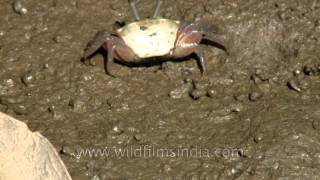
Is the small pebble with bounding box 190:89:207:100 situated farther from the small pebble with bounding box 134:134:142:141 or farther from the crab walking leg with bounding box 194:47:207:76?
the small pebble with bounding box 134:134:142:141

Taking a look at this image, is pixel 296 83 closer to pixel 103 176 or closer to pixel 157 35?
pixel 157 35

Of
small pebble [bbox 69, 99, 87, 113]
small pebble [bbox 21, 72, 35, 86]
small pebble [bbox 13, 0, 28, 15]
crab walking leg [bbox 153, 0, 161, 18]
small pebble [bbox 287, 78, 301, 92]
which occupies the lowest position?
small pebble [bbox 69, 99, 87, 113]

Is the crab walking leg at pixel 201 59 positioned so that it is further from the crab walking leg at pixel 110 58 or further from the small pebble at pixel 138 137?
the small pebble at pixel 138 137

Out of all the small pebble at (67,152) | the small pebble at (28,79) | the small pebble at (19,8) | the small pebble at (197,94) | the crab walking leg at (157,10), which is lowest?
the small pebble at (67,152)

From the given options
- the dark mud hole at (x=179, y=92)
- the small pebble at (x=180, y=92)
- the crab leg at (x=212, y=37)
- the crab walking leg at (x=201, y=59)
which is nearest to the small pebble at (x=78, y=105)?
the dark mud hole at (x=179, y=92)

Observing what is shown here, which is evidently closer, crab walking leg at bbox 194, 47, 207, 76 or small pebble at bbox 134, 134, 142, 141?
small pebble at bbox 134, 134, 142, 141

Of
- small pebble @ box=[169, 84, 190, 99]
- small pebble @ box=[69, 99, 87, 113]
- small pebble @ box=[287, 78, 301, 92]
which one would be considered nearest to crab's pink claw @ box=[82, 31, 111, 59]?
small pebble @ box=[69, 99, 87, 113]

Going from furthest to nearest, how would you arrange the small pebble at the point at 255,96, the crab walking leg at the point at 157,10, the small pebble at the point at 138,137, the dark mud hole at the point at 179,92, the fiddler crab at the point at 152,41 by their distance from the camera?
the crab walking leg at the point at 157,10, the fiddler crab at the point at 152,41, the small pebble at the point at 255,96, the small pebble at the point at 138,137, the dark mud hole at the point at 179,92
